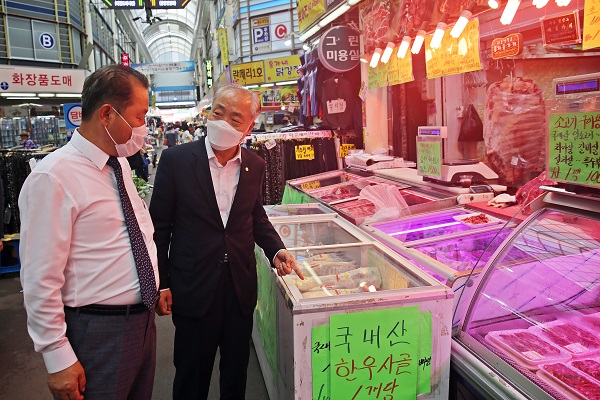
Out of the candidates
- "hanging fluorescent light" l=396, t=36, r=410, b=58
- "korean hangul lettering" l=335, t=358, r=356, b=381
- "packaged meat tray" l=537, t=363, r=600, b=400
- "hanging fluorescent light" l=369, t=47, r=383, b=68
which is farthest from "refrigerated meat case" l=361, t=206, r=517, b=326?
"hanging fluorescent light" l=369, t=47, r=383, b=68

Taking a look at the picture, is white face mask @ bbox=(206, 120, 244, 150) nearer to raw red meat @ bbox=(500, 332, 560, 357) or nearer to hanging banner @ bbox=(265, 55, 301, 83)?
raw red meat @ bbox=(500, 332, 560, 357)

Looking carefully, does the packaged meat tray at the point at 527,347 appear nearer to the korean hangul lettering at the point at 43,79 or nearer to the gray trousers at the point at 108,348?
the gray trousers at the point at 108,348

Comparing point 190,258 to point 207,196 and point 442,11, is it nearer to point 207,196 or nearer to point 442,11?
point 207,196

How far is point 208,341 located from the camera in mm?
2477

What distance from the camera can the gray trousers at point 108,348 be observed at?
1.66 metres

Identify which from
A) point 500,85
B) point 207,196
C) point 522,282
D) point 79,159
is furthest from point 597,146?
point 500,85

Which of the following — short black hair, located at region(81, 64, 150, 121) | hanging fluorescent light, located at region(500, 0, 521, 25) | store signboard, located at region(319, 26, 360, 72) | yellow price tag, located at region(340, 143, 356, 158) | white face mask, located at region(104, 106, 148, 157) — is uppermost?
store signboard, located at region(319, 26, 360, 72)

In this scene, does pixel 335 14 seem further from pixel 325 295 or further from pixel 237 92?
pixel 325 295

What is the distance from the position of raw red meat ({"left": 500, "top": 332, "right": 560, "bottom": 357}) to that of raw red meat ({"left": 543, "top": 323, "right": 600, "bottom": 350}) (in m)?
0.07

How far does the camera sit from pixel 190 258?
2373 mm

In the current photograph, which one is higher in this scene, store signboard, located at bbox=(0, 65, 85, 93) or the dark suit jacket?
store signboard, located at bbox=(0, 65, 85, 93)

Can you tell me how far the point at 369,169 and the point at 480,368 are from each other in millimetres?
3499

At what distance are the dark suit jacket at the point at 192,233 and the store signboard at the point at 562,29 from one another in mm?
2458

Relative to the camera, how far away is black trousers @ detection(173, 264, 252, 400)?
2.44 meters
